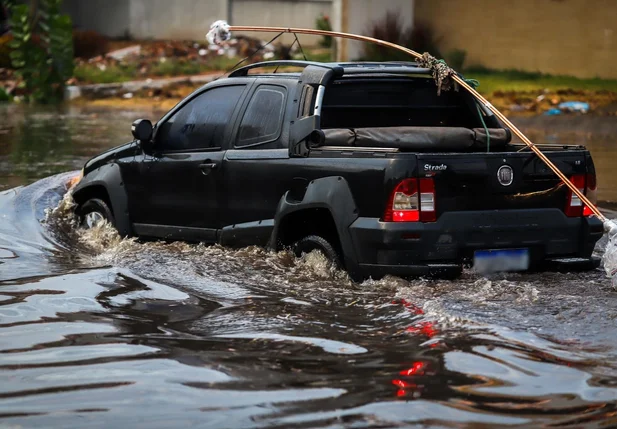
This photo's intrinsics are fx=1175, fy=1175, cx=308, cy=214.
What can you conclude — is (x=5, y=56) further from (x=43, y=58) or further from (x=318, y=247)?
(x=318, y=247)

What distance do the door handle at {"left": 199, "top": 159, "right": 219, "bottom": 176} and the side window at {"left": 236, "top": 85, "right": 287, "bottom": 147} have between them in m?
0.24

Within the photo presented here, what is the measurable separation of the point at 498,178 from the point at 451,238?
0.53 m

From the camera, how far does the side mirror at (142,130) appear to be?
9.27 metres

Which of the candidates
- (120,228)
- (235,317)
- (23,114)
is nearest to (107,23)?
(23,114)

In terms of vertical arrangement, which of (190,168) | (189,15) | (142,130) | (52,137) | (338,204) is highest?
(189,15)

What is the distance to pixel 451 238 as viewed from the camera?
7.43 meters

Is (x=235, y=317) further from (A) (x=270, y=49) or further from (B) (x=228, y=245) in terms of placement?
(A) (x=270, y=49)

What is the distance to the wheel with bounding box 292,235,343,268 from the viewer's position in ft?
25.7

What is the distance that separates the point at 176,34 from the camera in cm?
3825

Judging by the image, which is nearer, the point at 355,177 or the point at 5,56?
the point at 355,177

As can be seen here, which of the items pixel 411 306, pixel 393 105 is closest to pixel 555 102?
pixel 393 105

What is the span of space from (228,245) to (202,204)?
17.0 inches

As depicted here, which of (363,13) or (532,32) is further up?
(363,13)

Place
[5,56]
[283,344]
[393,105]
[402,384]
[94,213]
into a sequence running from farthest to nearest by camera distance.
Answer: [5,56], [94,213], [393,105], [283,344], [402,384]
